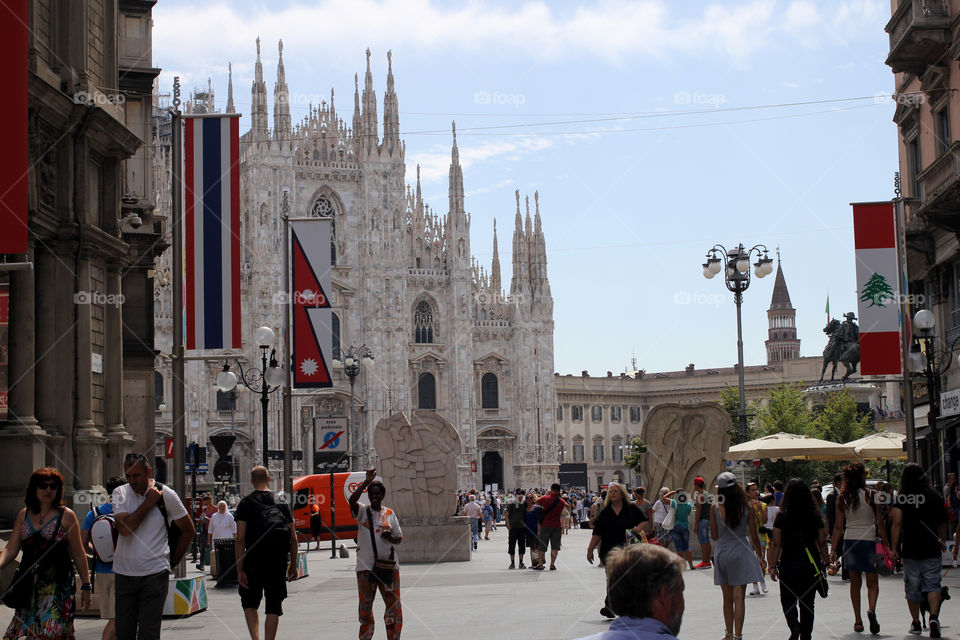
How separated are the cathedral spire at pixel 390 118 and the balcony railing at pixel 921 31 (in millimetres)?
41330

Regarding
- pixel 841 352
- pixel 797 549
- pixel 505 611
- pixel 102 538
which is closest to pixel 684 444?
pixel 505 611

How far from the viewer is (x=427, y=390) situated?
213 ft

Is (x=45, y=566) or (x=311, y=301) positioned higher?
(x=311, y=301)

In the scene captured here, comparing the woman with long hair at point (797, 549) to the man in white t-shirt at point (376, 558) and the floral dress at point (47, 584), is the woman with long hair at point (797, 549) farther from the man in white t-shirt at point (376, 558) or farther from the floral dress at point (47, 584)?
the floral dress at point (47, 584)

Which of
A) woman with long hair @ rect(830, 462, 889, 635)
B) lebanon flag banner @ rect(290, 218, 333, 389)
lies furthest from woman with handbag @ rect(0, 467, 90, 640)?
lebanon flag banner @ rect(290, 218, 333, 389)

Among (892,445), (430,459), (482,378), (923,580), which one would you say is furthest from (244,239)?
(923,580)

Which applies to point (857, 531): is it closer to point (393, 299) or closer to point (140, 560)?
point (140, 560)

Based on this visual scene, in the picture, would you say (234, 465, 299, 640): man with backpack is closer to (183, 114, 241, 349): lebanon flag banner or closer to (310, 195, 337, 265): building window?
(183, 114, 241, 349): lebanon flag banner

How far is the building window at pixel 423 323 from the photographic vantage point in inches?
2554

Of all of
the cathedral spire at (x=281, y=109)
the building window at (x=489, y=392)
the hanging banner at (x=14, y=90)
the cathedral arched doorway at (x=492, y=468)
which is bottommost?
the cathedral arched doorway at (x=492, y=468)

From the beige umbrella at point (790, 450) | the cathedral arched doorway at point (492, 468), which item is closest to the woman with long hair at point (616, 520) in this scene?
the beige umbrella at point (790, 450)

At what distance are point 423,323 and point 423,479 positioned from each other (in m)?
42.2

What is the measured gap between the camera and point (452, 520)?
23.3 metres

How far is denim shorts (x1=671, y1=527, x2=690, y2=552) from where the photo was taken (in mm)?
19656
